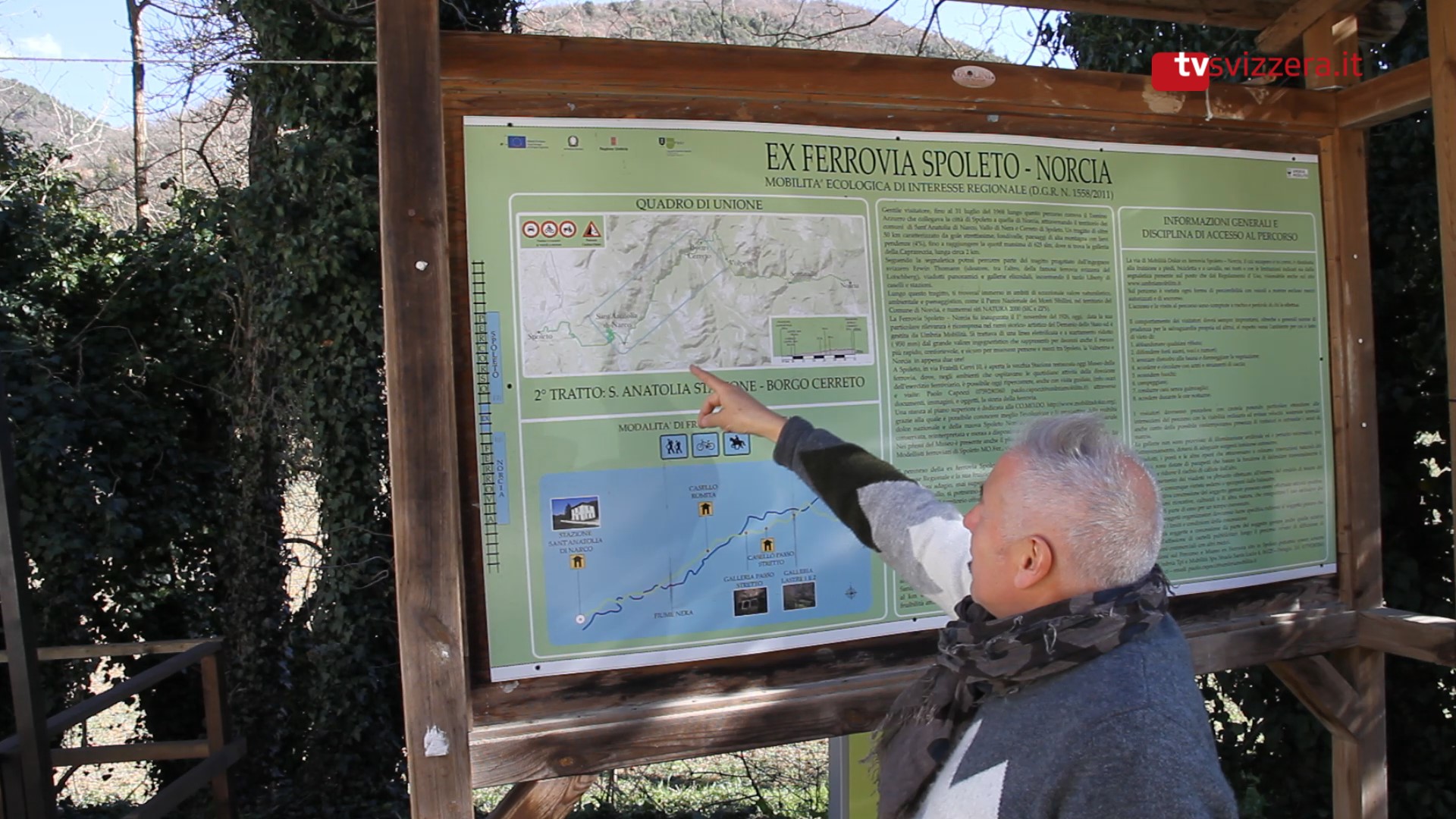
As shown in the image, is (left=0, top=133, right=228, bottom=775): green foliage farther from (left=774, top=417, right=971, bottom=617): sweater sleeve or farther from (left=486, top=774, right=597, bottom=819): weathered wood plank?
(left=774, top=417, right=971, bottom=617): sweater sleeve

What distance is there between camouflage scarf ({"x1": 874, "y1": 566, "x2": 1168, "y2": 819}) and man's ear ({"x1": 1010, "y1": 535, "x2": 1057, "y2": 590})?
4 centimetres

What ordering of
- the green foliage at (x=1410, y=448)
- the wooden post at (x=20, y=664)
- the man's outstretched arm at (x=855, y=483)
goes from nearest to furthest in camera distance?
1. the man's outstretched arm at (x=855, y=483)
2. the wooden post at (x=20, y=664)
3. the green foliage at (x=1410, y=448)

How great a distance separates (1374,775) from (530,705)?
8.02 feet

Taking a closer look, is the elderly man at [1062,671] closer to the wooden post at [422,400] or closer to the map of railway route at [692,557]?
the map of railway route at [692,557]

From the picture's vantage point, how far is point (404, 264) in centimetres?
184

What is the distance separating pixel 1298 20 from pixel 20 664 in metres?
4.37

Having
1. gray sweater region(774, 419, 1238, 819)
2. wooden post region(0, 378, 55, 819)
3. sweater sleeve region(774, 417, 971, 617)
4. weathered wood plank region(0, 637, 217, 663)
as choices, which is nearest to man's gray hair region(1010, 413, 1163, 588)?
gray sweater region(774, 419, 1238, 819)

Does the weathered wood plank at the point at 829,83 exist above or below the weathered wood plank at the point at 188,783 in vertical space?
above

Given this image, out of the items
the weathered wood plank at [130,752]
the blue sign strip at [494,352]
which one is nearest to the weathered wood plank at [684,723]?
the blue sign strip at [494,352]

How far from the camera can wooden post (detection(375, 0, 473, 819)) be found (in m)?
1.84

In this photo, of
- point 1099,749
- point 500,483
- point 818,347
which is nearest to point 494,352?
point 500,483

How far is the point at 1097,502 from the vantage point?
4.23 ft

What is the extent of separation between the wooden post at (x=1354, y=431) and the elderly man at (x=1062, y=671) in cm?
187

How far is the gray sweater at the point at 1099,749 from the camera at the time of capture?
117cm
